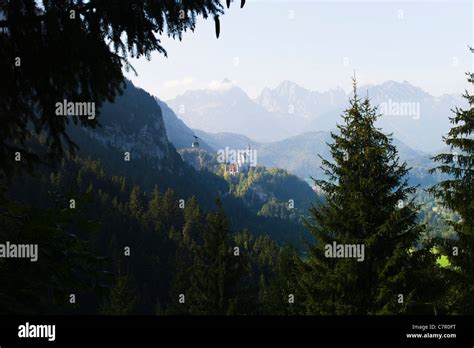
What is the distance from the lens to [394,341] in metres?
4.24

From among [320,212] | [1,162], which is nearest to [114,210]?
[320,212]

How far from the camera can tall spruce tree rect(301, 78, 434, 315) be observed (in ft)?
45.1

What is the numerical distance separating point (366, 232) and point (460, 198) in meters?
4.18

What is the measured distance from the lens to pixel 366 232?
47.0ft

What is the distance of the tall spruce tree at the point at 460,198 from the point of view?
15.4 m

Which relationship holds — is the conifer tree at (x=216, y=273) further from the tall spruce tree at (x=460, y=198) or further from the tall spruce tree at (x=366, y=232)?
the tall spruce tree at (x=460, y=198)

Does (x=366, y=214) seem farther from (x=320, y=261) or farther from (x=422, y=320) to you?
(x=422, y=320)

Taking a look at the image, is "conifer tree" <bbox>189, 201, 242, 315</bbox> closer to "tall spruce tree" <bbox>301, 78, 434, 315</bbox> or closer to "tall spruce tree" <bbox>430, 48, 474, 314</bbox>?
"tall spruce tree" <bbox>301, 78, 434, 315</bbox>

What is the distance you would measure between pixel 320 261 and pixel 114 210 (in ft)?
318

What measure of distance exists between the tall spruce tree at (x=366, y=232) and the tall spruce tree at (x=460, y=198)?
77.1 inches

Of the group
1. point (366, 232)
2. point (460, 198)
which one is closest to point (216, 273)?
point (366, 232)

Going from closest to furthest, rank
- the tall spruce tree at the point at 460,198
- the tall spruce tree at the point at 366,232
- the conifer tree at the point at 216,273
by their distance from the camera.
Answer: the tall spruce tree at the point at 366,232, the tall spruce tree at the point at 460,198, the conifer tree at the point at 216,273

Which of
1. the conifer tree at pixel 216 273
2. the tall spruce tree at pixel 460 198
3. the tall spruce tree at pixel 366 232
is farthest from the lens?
the conifer tree at pixel 216 273

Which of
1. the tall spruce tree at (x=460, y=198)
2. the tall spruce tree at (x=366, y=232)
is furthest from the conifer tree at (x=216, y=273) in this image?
the tall spruce tree at (x=460, y=198)
